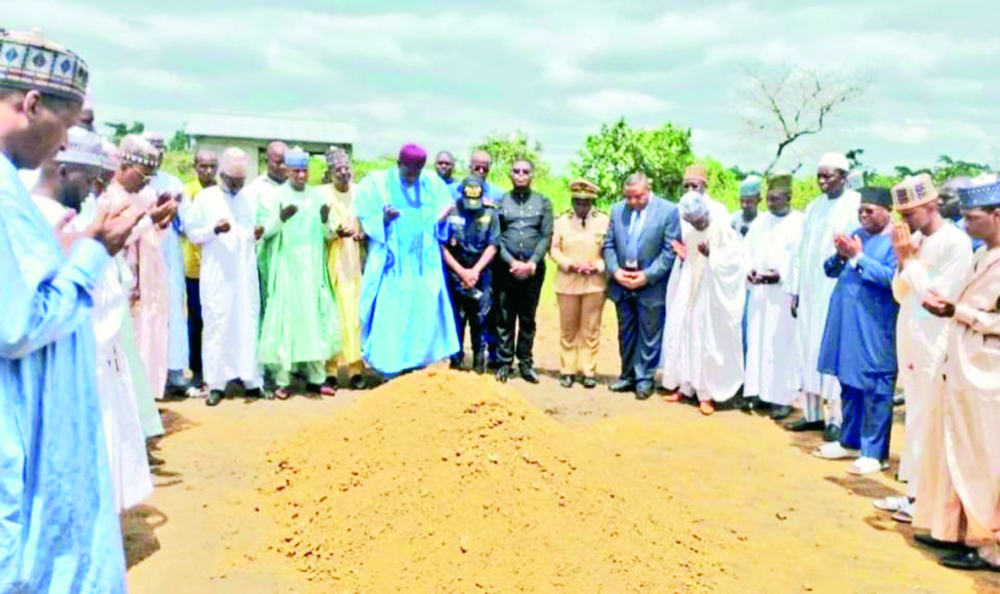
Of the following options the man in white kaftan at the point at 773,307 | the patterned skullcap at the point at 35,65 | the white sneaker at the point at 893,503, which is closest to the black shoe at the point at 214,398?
the man in white kaftan at the point at 773,307

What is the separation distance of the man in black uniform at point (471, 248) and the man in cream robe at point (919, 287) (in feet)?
12.3

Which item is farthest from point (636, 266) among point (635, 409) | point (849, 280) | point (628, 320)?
point (849, 280)

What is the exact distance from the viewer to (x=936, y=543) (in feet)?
14.6

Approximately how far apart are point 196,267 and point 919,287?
5.45 meters

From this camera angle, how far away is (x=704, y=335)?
7.38 meters

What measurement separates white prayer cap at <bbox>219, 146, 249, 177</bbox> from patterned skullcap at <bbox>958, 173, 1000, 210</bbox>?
5147mm

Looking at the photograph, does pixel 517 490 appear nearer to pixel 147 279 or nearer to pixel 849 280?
pixel 849 280

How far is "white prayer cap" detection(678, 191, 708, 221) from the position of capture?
7.23m

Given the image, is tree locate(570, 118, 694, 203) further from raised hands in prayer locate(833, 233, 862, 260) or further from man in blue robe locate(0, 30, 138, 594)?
man in blue robe locate(0, 30, 138, 594)

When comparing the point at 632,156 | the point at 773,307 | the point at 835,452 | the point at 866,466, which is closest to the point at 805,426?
the point at 835,452

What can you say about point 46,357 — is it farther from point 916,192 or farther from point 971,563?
point 916,192

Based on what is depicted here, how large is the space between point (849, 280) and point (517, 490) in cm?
287

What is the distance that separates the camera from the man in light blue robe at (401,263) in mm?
7293

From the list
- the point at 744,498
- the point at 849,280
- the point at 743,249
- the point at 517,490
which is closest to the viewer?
the point at 517,490
